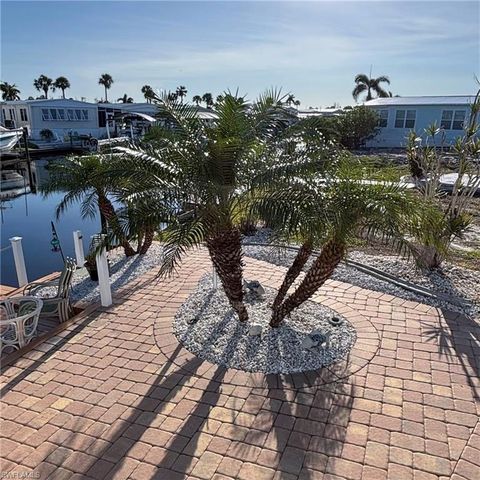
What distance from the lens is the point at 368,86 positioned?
4069 centimetres

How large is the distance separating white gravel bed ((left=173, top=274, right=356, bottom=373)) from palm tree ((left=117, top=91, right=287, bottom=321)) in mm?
542

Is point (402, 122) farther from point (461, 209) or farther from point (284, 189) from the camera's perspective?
point (284, 189)

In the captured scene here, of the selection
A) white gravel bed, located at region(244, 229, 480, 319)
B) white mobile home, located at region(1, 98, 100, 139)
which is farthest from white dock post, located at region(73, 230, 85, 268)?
white mobile home, located at region(1, 98, 100, 139)

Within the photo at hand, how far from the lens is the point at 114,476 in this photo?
3027 millimetres

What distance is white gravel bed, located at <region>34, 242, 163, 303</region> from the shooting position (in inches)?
257

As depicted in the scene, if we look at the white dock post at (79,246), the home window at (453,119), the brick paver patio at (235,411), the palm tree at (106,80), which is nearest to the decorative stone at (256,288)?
the brick paver patio at (235,411)

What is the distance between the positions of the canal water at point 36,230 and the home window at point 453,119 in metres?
24.4

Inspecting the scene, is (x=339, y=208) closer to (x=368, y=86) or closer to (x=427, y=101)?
(x=427, y=101)

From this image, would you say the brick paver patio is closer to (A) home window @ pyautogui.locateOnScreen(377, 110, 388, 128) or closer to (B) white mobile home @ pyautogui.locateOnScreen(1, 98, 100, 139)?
(A) home window @ pyautogui.locateOnScreen(377, 110, 388, 128)

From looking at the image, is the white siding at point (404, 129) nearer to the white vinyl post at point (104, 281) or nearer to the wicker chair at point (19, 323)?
the white vinyl post at point (104, 281)

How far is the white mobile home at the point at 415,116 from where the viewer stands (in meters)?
26.7

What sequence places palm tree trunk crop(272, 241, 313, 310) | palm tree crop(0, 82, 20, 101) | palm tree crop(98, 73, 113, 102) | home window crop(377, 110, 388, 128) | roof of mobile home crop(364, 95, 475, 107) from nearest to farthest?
palm tree trunk crop(272, 241, 313, 310) → roof of mobile home crop(364, 95, 475, 107) → home window crop(377, 110, 388, 128) → palm tree crop(0, 82, 20, 101) → palm tree crop(98, 73, 113, 102)

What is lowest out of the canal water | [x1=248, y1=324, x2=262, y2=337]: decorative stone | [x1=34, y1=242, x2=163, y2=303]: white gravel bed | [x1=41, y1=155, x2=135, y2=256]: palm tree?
the canal water

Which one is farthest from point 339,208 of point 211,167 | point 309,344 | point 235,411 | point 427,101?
point 427,101
